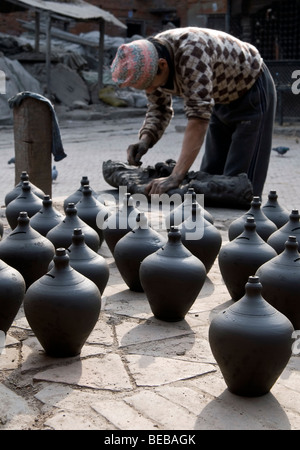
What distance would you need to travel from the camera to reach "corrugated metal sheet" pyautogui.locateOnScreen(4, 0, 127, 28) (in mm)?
16516

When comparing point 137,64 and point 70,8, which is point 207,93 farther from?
point 70,8

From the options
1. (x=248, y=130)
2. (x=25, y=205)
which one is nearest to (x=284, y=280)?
(x=25, y=205)

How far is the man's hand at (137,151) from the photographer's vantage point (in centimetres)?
683

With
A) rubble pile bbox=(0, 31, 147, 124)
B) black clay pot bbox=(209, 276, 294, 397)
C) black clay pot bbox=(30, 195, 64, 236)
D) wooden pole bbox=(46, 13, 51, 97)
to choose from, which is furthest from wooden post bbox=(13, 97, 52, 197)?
wooden pole bbox=(46, 13, 51, 97)

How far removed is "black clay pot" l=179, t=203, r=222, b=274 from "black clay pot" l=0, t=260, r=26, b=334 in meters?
1.40

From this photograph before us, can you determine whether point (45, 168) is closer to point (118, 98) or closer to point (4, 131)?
point (4, 131)

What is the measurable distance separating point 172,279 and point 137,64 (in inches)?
104

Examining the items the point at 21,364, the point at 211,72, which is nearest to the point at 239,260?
the point at 21,364

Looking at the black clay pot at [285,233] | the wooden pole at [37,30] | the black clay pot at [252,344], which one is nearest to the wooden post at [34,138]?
the black clay pot at [285,233]

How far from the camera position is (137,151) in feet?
22.7

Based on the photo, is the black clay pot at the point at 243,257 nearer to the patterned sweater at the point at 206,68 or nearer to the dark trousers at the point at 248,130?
the patterned sweater at the point at 206,68

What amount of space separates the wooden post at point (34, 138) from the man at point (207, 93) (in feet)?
2.79

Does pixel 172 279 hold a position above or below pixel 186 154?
below
